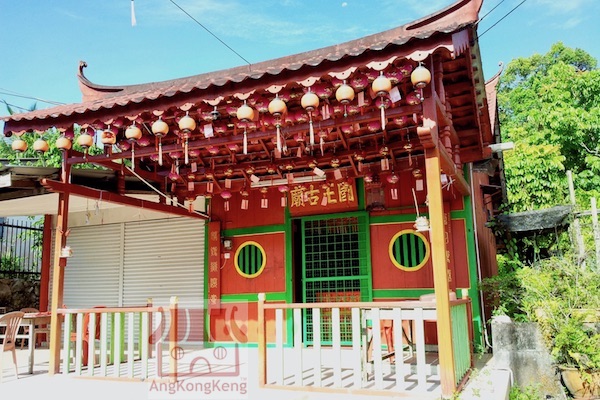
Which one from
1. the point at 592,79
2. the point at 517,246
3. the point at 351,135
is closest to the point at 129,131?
the point at 351,135

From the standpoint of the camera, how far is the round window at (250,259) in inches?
310

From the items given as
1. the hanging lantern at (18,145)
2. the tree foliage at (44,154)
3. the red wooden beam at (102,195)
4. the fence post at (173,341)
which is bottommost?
the fence post at (173,341)

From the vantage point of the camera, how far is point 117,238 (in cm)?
927

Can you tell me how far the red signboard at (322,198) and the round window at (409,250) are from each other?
32.2 inches

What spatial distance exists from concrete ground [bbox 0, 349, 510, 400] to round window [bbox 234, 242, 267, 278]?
8.46ft

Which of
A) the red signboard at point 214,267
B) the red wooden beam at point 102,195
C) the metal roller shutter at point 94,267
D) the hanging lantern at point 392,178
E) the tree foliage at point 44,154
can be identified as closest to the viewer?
the red wooden beam at point 102,195

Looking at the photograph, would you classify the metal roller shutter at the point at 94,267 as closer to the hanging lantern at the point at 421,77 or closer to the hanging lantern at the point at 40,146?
the hanging lantern at the point at 40,146

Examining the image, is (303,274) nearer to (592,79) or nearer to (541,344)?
(541,344)

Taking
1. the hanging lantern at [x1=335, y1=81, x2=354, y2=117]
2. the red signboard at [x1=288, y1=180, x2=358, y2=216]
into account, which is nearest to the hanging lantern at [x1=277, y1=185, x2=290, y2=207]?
the red signboard at [x1=288, y1=180, x2=358, y2=216]

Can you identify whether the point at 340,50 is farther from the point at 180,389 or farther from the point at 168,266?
the point at 168,266

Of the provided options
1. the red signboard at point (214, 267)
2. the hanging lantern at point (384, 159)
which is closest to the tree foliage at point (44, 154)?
the red signboard at point (214, 267)

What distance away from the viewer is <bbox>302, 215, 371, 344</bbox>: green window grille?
23.8ft

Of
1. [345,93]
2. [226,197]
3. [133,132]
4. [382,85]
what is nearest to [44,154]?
[226,197]

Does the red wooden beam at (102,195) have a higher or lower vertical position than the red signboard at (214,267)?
higher
